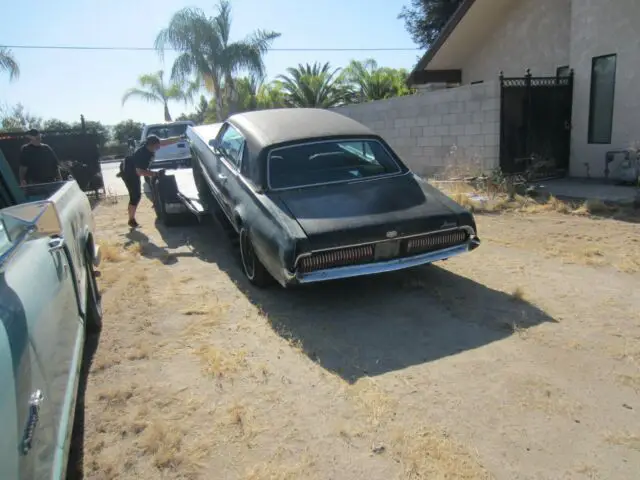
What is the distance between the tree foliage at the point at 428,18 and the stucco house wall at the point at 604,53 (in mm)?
12348

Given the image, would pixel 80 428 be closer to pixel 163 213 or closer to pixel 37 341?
pixel 37 341

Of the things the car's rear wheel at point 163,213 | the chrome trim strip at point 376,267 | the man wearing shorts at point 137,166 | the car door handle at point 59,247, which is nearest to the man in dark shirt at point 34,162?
the man wearing shorts at point 137,166

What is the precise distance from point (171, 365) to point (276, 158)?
2.36 metres

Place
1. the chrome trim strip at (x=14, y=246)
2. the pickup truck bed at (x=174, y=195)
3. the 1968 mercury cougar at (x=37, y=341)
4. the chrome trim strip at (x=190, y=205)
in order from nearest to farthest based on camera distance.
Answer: the 1968 mercury cougar at (x=37, y=341) → the chrome trim strip at (x=14, y=246) → the chrome trim strip at (x=190, y=205) → the pickup truck bed at (x=174, y=195)

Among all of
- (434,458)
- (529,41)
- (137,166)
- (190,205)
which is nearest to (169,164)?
(137,166)

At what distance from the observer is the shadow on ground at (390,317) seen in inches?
143

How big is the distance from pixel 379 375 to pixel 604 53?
9.19 metres

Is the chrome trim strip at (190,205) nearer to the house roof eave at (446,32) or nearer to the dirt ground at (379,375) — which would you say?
the dirt ground at (379,375)

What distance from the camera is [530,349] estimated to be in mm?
3576

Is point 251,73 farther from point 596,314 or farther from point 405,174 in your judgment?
point 596,314

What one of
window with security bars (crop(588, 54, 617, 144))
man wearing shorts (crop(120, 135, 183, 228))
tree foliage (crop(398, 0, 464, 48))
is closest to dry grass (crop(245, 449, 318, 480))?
man wearing shorts (crop(120, 135, 183, 228))

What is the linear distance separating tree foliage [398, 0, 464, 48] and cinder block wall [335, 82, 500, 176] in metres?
10.8

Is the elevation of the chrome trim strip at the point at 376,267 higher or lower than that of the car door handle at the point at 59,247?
lower

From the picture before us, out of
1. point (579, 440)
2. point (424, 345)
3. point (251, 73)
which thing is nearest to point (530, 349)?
point (424, 345)
